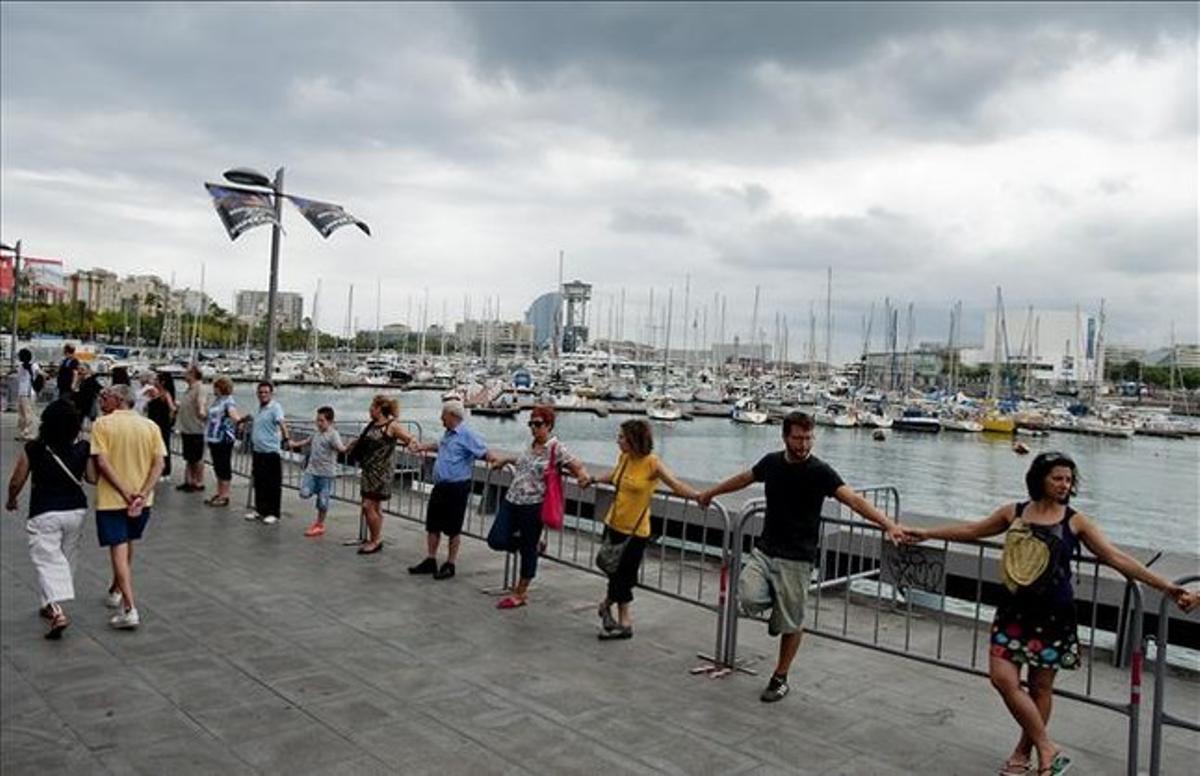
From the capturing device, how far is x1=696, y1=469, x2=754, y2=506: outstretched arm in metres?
6.24

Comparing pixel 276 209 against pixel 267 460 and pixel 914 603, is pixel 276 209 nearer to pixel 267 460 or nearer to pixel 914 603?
pixel 267 460

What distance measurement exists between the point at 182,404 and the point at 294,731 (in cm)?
1001

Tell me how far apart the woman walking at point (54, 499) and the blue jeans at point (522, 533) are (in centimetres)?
318

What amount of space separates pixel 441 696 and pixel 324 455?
6.05 meters

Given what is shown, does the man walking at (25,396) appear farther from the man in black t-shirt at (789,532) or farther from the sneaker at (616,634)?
the man in black t-shirt at (789,532)

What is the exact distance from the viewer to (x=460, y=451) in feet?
29.4

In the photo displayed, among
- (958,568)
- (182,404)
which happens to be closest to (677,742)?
(958,568)

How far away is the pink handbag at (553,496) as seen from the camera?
7.84m

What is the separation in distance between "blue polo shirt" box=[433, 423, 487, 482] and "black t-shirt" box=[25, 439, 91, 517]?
3.19 meters

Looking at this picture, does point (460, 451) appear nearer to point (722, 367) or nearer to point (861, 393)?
point (861, 393)

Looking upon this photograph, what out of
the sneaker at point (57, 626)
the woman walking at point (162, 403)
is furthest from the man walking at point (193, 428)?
Answer: the sneaker at point (57, 626)

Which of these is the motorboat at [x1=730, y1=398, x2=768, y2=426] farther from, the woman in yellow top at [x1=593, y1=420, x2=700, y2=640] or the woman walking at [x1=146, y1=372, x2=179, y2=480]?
the woman in yellow top at [x1=593, y1=420, x2=700, y2=640]

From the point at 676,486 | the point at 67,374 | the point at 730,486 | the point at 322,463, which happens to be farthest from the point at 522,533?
the point at 67,374

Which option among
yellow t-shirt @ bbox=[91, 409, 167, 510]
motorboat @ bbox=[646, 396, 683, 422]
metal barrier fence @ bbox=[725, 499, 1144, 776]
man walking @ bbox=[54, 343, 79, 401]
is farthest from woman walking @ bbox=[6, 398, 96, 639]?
motorboat @ bbox=[646, 396, 683, 422]
